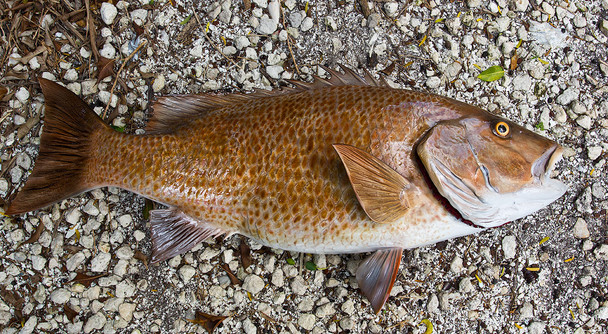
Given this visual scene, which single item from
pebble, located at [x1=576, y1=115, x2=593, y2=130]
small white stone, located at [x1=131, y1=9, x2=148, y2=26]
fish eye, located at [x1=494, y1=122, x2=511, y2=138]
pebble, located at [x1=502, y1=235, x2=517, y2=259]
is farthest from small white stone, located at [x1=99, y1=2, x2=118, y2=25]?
pebble, located at [x1=576, y1=115, x2=593, y2=130]

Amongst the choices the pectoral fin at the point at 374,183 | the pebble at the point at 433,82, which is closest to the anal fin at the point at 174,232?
the pectoral fin at the point at 374,183

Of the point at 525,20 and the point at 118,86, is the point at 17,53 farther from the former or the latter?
the point at 525,20

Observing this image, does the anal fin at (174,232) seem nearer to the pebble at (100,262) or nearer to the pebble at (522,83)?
the pebble at (100,262)

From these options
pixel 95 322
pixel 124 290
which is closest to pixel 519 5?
pixel 124 290

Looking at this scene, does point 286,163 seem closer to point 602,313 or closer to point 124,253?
point 124,253

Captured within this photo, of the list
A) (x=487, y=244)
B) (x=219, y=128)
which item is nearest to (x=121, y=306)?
(x=219, y=128)

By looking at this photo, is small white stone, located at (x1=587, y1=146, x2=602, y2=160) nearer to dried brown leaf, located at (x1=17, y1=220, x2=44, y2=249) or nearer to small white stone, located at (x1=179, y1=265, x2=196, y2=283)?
small white stone, located at (x1=179, y1=265, x2=196, y2=283)
